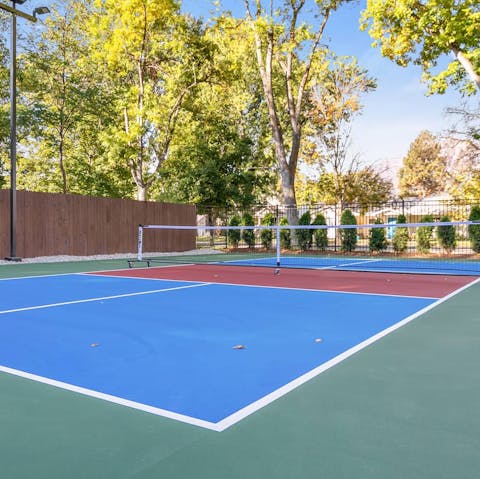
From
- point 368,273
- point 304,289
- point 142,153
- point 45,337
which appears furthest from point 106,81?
point 45,337

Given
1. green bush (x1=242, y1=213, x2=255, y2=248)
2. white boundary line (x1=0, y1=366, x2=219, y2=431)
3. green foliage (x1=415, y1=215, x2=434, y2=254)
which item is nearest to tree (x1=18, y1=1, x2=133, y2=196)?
green bush (x1=242, y1=213, x2=255, y2=248)

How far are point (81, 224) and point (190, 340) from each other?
1461 centimetres

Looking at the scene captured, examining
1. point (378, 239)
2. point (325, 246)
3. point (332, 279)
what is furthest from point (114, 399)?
point (325, 246)

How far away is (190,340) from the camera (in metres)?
4.89

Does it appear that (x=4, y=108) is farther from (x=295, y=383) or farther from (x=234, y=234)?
(x=295, y=383)

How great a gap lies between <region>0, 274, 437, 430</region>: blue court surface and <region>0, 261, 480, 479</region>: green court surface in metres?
0.20

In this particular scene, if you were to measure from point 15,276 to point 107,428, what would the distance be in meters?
9.76

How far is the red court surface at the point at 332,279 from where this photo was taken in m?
9.00

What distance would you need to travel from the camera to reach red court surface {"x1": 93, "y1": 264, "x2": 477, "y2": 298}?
9.00m

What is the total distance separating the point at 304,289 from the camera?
8969mm

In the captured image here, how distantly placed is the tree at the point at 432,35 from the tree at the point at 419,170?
3378cm

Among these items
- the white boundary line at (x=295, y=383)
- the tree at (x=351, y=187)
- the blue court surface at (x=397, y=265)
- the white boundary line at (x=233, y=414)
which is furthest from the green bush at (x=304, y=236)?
the white boundary line at (x=233, y=414)

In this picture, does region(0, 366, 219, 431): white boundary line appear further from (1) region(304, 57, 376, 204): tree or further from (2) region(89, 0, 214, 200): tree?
(1) region(304, 57, 376, 204): tree

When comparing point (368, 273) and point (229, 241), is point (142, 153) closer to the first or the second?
point (229, 241)
